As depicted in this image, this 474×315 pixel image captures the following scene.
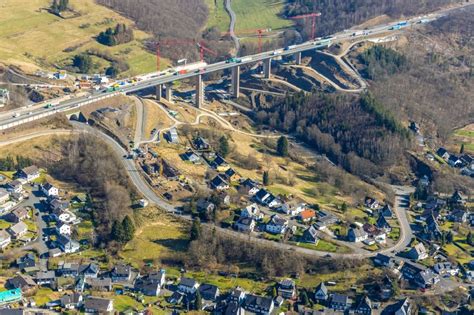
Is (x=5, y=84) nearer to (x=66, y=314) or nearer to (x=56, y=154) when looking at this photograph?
(x=56, y=154)

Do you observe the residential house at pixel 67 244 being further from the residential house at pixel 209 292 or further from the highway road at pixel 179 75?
the highway road at pixel 179 75

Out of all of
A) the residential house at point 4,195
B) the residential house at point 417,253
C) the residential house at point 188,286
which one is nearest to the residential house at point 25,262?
the residential house at point 4,195

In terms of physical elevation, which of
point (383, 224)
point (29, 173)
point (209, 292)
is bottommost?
point (383, 224)

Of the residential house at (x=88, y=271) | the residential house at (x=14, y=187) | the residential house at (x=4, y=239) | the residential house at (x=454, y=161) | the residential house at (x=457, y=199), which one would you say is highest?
the residential house at (x=14, y=187)

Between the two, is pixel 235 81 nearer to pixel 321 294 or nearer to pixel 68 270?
pixel 321 294

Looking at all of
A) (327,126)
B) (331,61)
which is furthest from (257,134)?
(331,61)

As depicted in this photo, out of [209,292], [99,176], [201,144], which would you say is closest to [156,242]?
[209,292]
